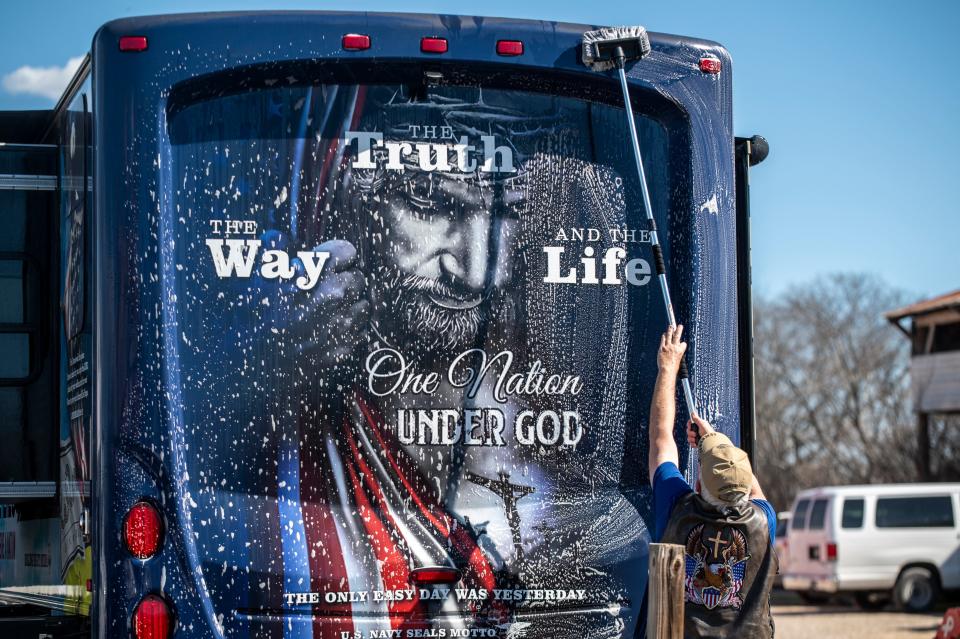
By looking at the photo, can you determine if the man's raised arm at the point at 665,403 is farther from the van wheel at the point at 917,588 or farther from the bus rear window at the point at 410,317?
the van wheel at the point at 917,588

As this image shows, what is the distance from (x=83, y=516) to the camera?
5289mm

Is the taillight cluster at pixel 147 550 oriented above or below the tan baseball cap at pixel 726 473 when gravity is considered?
below

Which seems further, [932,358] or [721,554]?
[932,358]

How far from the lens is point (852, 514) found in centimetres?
2320

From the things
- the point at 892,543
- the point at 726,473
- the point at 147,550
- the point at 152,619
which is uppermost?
the point at 726,473

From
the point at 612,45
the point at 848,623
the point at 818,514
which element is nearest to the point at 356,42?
the point at 612,45

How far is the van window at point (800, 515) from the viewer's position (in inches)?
955

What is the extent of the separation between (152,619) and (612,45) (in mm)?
2682

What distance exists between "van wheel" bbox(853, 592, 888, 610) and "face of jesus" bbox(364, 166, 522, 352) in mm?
20155

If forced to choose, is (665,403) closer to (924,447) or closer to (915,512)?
(915,512)

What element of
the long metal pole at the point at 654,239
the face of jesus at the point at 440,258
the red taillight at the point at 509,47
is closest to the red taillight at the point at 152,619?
the face of jesus at the point at 440,258

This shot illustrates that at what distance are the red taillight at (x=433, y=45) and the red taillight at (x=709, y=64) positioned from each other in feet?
3.41

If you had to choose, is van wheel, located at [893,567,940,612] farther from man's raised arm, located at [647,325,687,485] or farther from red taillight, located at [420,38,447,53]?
red taillight, located at [420,38,447,53]

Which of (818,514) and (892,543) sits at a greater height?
(818,514)
